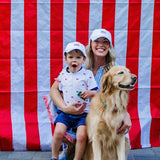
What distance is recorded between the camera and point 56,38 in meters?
3.09

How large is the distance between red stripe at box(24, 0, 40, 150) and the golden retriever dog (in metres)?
1.02

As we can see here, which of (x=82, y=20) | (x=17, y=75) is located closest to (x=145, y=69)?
(x=82, y=20)

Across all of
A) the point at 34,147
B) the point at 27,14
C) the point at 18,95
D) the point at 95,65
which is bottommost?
the point at 34,147

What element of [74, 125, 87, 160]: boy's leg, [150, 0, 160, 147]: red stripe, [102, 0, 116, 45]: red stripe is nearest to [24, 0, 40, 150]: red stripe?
[102, 0, 116, 45]: red stripe

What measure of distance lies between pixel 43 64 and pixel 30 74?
177 millimetres

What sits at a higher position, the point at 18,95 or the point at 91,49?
the point at 91,49

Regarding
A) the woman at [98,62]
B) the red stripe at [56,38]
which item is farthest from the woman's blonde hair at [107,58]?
the red stripe at [56,38]

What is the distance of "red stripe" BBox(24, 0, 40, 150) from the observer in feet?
10.0

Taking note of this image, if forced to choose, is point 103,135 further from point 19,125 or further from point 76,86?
point 19,125

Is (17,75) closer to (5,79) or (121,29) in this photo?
(5,79)

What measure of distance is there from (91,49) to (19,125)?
4.04 feet

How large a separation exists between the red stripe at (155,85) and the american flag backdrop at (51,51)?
10mm

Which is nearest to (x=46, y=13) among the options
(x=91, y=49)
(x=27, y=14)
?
(x=27, y=14)

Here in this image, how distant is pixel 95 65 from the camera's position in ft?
8.68
